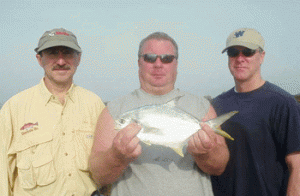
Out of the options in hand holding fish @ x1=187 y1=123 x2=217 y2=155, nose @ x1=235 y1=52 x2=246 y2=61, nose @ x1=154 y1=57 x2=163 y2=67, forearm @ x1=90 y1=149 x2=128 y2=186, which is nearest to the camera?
hand holding fish @ x1=187 y1=123 x2=217 y2=155

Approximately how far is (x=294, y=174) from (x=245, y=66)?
71.5 inches

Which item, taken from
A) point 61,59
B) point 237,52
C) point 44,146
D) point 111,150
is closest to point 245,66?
point 237,52

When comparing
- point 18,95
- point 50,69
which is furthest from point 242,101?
point 18,95

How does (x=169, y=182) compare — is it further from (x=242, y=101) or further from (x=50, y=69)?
(x=50, y=69)

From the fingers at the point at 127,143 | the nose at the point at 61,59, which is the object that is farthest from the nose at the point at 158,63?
the nose at the point at 61,59

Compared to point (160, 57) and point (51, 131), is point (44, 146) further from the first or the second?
point (160, 57)

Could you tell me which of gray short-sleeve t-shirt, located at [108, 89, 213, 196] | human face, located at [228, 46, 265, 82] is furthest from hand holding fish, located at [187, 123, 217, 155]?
human face, located at [228, 46, 265, 82]

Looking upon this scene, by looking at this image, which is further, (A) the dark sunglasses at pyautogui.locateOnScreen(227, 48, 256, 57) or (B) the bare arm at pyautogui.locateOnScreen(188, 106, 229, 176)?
(A) the dark sunglasses at pyautogui.locateOnScreen(227, 48, 256, 57)

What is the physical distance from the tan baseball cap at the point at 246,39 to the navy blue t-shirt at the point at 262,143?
88 centimetres

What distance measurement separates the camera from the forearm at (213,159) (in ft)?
12.8

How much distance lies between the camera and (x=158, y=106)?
13.1ft

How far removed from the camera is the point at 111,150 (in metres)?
→ 3.79

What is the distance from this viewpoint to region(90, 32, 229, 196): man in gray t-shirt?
379cm

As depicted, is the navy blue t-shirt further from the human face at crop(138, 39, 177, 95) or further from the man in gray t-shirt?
the human face at crop(138, 39, 177, 95)
